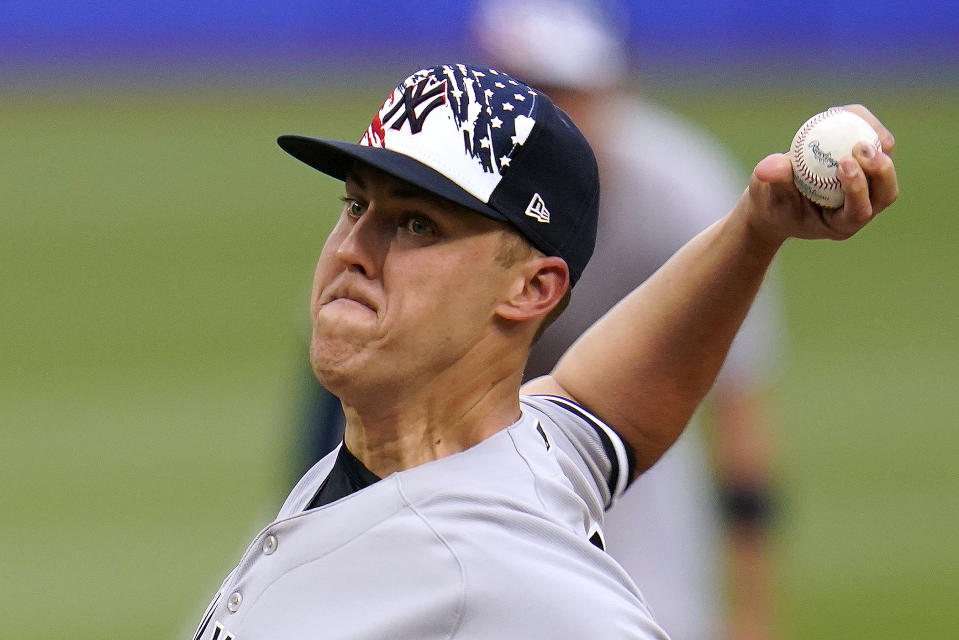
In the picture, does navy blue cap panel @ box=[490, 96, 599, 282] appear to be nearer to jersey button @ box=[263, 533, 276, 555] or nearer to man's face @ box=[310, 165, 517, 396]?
man's face @ box=[310, 165, 517, 396]

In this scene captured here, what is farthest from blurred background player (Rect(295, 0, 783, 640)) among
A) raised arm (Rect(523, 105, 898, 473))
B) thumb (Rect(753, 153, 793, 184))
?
thumb (Rect(753, 153, 793, 184))

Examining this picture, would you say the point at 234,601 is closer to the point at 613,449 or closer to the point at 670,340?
the point at 613,449

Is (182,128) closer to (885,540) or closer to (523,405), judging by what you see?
(885,540)

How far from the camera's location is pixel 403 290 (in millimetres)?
2018

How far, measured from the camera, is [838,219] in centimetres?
205

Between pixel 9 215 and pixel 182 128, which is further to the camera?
pixel 182 128

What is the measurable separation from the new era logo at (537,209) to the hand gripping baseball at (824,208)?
332 mm

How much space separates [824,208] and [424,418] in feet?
2.19

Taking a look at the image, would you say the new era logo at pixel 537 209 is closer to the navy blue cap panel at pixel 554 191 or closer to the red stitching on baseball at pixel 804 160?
the navy blue cap panel at pixel 554 191

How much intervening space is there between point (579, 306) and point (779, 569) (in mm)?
2829

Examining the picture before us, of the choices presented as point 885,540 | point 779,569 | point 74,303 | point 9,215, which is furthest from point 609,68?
point 9,215

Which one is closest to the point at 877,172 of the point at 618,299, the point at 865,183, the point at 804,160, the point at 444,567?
the point at 865,183

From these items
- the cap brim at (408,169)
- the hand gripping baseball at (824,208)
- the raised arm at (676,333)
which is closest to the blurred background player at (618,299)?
the raised arm at (676,333)

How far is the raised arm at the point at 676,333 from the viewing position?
7.55 ft
